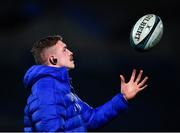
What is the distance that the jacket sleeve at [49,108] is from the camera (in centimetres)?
446

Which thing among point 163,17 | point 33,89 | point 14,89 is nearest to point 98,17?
point 163,17

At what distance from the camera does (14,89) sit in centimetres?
879

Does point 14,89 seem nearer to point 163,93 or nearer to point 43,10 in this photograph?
point 43,10

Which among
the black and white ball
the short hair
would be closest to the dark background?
the black and white ball

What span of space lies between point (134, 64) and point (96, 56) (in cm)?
53

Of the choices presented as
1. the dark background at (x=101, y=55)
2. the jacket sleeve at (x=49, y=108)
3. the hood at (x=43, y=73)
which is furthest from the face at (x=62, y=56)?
the dark background at (x=101, y=55)

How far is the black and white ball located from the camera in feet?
18.8

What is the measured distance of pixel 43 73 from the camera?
15.6 feet

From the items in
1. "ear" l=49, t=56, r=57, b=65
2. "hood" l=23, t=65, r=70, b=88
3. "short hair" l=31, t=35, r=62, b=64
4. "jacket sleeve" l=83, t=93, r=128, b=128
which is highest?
"short hair" l=31, t=35, r=62, b=64

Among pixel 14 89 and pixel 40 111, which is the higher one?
pixel 14 89

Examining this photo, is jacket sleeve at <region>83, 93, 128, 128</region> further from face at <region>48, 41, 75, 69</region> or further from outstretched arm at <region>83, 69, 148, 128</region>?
face at <region>48, 41, 75, 69</region>

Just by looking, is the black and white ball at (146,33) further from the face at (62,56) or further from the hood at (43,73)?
the hood at (43,73)

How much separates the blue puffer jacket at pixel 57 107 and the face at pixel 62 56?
0.10 metres

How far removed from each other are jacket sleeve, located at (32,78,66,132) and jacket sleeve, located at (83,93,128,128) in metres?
0.45
